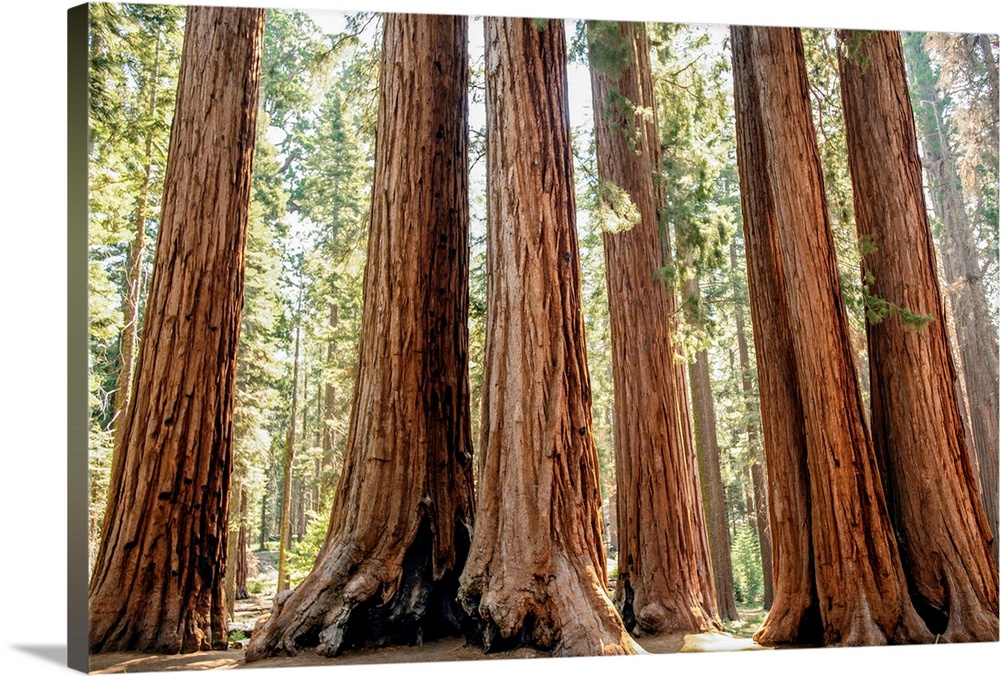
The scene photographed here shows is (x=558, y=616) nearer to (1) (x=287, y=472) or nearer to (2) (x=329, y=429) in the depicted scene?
(1) (x=287, y=472)

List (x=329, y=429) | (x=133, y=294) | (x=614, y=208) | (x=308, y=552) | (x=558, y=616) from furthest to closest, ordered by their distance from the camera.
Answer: (x=329, y=429)
(x=308, y=552)
(x=133, y=294)
(x=614, y=208)
(x=558, y=616)

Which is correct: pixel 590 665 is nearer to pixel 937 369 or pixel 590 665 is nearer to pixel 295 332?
pixel 937 369

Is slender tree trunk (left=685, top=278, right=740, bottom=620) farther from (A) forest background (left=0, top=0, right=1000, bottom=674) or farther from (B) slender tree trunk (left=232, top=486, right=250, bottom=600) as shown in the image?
(B) slender tree trunk (left=232, top=486, right=250, bottom=600)

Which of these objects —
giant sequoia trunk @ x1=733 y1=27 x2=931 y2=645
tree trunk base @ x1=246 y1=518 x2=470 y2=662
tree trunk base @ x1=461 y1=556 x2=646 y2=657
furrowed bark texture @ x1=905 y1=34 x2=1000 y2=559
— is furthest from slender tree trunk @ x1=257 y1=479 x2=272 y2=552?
furrowed bark texture @ x1=905 y1=34 x2=1000 y2=559

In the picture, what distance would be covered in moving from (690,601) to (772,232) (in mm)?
2817

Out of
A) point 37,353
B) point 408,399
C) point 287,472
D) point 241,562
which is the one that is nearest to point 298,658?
point 408,399

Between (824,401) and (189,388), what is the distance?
3.88 meters

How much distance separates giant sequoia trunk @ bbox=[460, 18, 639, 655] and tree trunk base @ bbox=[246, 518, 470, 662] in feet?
1.04

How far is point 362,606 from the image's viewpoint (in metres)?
4.10

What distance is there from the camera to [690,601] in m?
5.93

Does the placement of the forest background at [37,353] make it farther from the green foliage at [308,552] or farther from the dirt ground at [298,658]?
the green foliage at [308,552]

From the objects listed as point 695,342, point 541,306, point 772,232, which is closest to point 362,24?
point 541,306

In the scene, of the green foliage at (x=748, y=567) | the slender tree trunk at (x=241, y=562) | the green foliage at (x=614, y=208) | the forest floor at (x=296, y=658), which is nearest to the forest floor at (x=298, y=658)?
the forest floor at (x=296, y=658)

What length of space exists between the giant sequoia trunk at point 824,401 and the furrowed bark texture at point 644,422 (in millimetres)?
1115
